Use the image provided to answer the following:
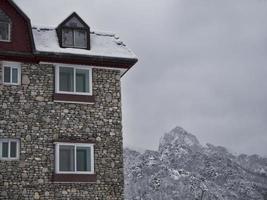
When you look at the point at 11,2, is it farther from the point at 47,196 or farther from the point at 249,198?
the point at 249,198

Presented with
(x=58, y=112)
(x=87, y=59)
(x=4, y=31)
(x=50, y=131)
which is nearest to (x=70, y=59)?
(x=87, y=59)

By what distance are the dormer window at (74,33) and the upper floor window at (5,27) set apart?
2.65 m

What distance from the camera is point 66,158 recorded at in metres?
26.5

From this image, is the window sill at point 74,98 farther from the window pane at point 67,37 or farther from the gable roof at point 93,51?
the window pane at point 67,37

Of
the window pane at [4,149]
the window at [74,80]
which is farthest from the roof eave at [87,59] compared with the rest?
the window pane at [4,149]

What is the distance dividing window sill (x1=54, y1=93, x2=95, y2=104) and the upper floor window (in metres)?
→ 3.54

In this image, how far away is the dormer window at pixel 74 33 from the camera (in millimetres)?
28016

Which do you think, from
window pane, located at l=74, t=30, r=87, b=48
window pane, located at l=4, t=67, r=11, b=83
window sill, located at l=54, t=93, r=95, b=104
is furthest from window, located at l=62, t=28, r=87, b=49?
window pane, located at l=4, t=67, r=11, b=83

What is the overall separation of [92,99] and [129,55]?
10.2ft

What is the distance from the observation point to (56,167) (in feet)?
84.9

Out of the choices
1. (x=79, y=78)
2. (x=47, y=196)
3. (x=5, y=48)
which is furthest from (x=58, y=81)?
(x=47, y=196)

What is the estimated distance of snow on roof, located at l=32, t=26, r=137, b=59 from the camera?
27.3 m

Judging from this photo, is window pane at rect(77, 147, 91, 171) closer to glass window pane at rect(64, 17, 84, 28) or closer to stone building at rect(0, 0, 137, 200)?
stone building at rect(0, 0, 137, 200)

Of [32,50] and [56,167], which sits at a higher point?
[32,50]
